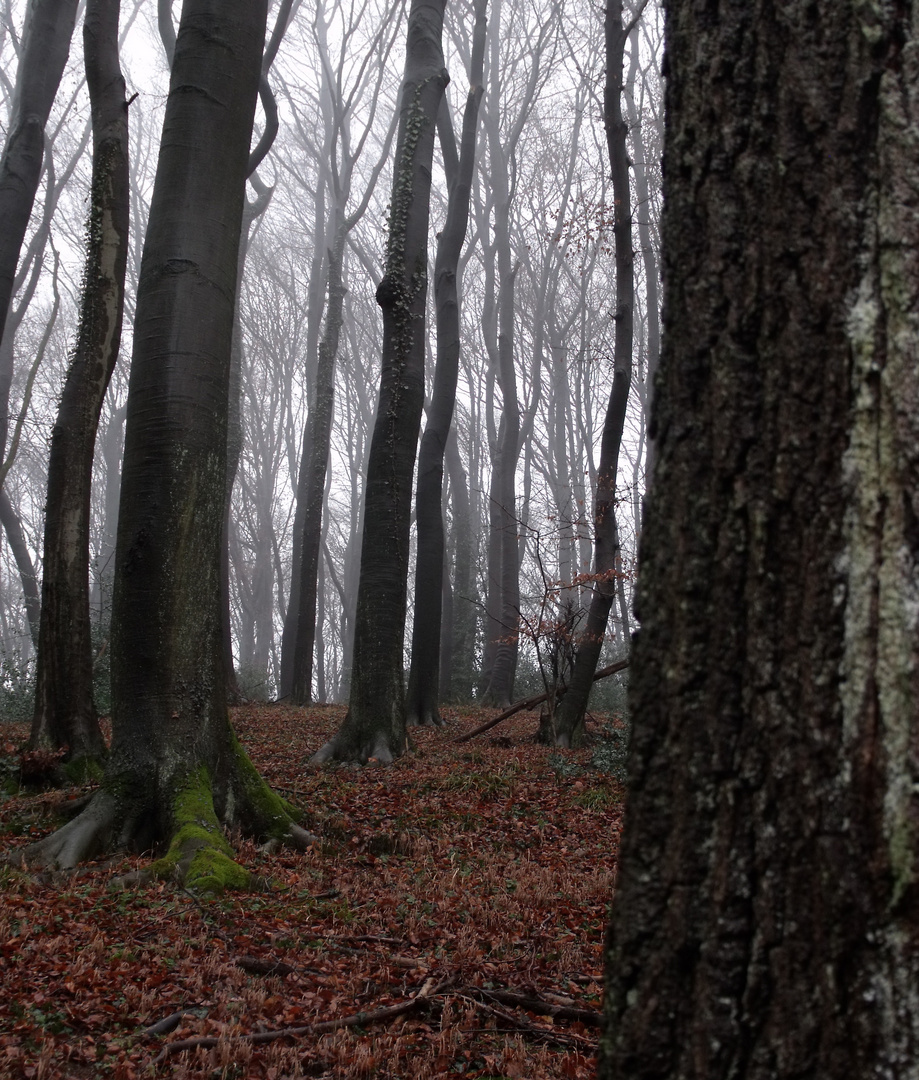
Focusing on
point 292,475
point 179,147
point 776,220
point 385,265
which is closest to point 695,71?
point 776,220

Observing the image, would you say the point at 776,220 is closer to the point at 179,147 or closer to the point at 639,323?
the point at 179,147

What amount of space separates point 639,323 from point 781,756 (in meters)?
31.6

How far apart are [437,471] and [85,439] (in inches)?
256

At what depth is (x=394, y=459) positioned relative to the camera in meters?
9.31

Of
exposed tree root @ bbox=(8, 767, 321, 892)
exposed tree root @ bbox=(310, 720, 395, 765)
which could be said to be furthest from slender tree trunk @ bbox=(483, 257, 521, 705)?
exposed tree root @ bbox=(8, 767, 321, 892)

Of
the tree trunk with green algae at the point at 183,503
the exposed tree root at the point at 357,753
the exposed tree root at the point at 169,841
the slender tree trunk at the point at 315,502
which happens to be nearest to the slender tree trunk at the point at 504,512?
the slender tree trunk at the point at 315,502

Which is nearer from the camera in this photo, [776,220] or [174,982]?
[776,220]

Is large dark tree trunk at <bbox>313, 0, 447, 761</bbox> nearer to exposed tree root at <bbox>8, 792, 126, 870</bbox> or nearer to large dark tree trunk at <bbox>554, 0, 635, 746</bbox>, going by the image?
large dark tree trunk at <bbox>554, 0, 635, 746</bbox>

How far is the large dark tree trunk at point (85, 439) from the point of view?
6.93m

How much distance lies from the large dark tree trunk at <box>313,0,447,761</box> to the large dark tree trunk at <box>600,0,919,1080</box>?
735cm

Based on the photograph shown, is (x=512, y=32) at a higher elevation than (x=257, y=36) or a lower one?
higher

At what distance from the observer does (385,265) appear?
963 centimetres

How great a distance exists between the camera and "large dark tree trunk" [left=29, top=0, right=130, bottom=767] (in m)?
6.93

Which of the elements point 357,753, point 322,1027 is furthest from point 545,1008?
point 357,753
